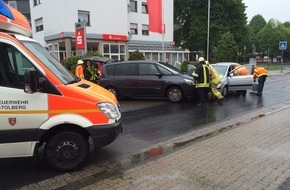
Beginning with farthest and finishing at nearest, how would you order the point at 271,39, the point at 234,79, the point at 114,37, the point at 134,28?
the point at 271,39
the point at 134,28
the point at 114,37
the point at 234,79

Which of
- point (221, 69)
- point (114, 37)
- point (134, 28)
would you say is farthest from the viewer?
point (134, 28)

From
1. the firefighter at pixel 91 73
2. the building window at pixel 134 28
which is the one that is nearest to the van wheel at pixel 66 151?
the firefighter at pixel 91 73

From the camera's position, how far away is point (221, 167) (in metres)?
5.02

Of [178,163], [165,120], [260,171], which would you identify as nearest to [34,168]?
[178,163]

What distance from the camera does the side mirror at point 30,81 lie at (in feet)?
14.8

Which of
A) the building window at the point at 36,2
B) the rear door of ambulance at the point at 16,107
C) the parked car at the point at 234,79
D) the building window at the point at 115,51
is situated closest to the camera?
the rear door of ambulance at the point at 16,107

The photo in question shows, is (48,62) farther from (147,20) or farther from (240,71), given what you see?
(147,20)

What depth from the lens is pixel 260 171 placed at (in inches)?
190

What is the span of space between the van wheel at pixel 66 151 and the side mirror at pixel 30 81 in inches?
33.0

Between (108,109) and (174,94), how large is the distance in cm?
700

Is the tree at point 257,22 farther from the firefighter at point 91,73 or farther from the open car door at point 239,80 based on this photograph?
the firefighter at point 91,73

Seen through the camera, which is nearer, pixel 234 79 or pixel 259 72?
pixel 234 79

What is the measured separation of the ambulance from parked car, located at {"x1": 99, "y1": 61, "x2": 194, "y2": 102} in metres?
6.91

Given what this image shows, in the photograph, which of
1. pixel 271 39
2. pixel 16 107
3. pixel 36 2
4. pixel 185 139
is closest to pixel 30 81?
pixel 16 107
